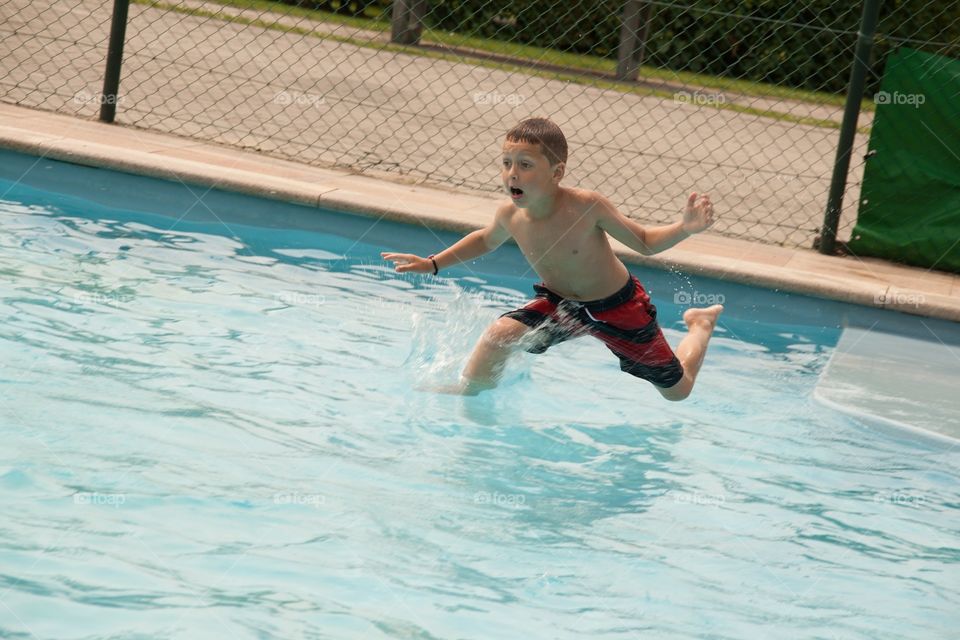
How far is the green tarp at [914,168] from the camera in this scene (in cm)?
696

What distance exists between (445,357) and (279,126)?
12.7ft

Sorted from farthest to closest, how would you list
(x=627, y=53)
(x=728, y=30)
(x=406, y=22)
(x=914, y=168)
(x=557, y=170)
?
1. (x=728, y=30)
2. (x=406, y=22)
3. (x=627, y=53)
4. (x=914, y=168)
5. (x=557, y=170)

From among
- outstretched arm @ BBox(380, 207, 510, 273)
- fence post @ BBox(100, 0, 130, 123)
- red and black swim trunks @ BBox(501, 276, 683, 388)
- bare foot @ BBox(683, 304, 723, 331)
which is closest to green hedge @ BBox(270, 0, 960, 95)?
fence post @ BBox(100, 0, 130, 123)

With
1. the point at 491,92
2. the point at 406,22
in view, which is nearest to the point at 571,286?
the point at 491,92

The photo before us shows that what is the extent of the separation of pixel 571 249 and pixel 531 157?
481 mm

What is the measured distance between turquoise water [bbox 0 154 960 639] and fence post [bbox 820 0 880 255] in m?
0.97

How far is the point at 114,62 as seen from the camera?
25.4 feet

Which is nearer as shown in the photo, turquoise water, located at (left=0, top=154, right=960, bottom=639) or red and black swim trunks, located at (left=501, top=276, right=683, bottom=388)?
turquoise water, located at (left=0, top=154, right=960, bottom=639)

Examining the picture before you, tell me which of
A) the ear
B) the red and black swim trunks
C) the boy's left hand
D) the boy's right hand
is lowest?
the red and black swim trunks

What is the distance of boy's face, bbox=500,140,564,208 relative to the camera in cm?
431

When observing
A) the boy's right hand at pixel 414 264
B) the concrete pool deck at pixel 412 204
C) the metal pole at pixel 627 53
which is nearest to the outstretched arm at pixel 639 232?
the boy's right hand at pixel 414 264

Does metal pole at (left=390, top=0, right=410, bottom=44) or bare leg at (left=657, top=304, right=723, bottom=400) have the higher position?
metal pole at (left=390, top=0, right=410, bottom=44)

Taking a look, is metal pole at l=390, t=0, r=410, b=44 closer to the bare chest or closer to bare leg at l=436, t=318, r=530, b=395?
the bare chest

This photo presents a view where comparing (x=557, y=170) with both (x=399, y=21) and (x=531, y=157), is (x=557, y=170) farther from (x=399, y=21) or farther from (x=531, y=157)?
(x=399, y=21)
